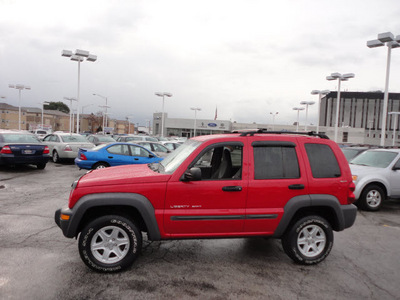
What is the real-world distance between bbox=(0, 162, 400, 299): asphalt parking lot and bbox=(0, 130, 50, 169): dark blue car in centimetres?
666

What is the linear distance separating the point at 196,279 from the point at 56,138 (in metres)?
14.2

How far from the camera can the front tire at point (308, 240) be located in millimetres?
4312

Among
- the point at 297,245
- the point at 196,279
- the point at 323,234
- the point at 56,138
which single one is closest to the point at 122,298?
the point at 196,279

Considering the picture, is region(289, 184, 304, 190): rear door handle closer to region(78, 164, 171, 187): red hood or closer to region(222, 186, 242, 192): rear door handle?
region(222, 186, 242, 192): rear door handle

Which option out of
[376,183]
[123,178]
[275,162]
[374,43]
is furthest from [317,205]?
[374,43]

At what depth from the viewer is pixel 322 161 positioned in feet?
14.5

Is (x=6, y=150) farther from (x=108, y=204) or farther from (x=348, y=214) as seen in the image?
(x=348, y=214)

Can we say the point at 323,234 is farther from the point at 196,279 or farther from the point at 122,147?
the point at 122,147

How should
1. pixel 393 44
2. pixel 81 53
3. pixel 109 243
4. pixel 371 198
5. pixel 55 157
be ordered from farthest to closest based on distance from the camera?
pixel 81 53 < pixel 393 44 < pixel 55 157 < pixel 371 198 < pixel 109 243

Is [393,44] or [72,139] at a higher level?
[393,44]

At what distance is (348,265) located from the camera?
14.6 feet

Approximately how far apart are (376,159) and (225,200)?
676 centimetres

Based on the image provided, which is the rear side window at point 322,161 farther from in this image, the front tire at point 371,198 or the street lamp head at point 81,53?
the street lamp head at point 81,53

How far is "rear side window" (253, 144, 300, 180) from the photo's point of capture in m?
4.19
